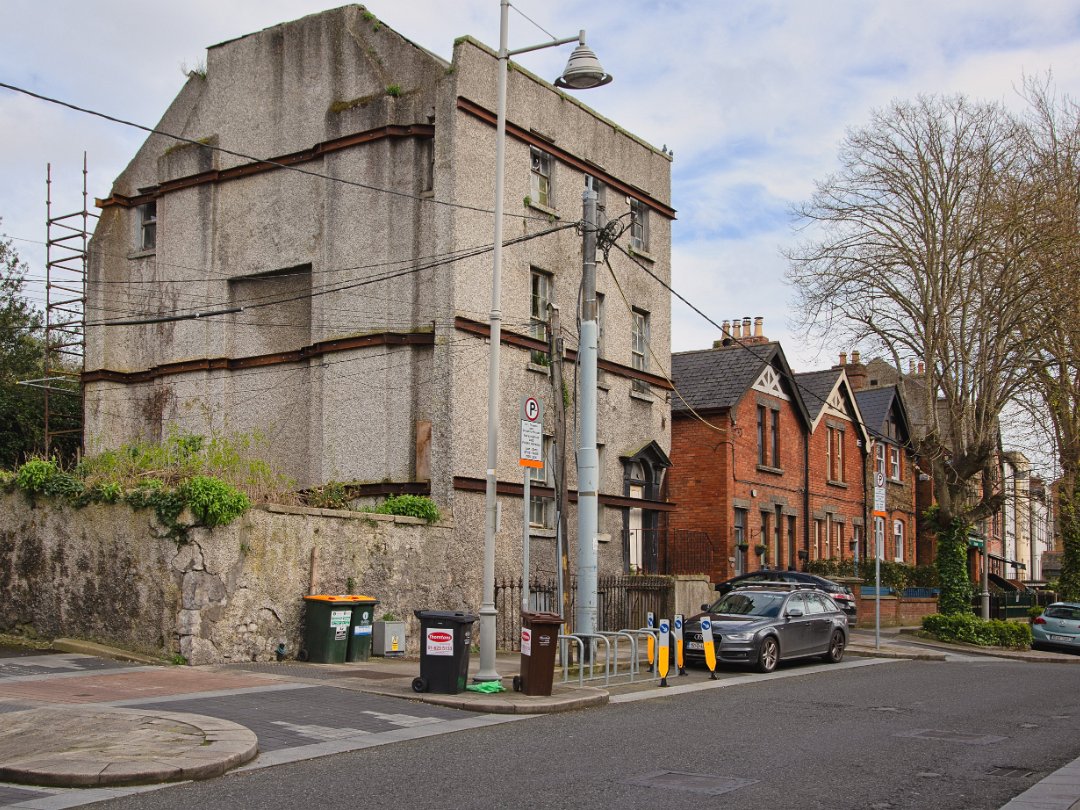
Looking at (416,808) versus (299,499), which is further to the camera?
(299,499)

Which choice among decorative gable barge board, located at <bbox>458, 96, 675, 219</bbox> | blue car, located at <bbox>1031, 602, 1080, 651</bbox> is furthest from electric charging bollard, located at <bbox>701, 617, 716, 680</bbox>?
blue car, located at <bbox>1031, 602, 1080, 651</bbox>

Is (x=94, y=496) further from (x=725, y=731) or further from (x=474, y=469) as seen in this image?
(x=725, y=731)

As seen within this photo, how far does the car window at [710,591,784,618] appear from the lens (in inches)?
806

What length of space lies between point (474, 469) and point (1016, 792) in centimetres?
1454

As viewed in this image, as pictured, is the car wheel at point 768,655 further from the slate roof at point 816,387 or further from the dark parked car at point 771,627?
the slate roof at point 816,387

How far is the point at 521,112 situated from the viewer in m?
25.1

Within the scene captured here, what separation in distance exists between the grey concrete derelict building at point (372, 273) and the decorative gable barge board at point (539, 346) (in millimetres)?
62

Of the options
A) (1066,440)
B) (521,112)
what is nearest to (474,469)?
(521,112)

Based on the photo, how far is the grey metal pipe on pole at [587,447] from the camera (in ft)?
55.4

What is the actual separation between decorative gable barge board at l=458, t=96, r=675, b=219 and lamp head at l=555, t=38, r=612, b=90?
19.9ft

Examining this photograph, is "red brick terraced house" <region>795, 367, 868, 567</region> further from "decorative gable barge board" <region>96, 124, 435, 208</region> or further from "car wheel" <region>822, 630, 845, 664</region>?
"decorative gable barge board" <region>96, 124, 435, 208</region>

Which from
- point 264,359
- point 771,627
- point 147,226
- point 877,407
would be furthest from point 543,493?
point 877,407

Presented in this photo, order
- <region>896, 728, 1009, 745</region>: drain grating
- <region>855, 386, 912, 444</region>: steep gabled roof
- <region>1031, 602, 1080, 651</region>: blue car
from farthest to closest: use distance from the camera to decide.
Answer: <region>855, 386, 912, 444</region>: steep gabled roof → <region>1031, 602, 1080, 651</region>: blue car → <region>896, 728, 1009, 745</region>: drain grating

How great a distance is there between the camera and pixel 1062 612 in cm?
2888
